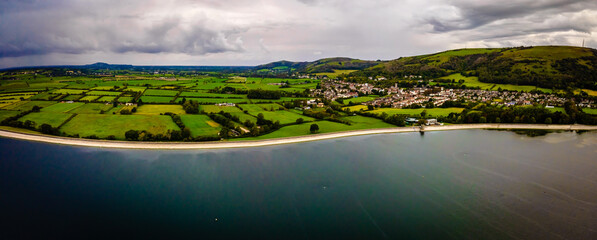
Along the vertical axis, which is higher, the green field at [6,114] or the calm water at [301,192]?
the green field at [6,114]

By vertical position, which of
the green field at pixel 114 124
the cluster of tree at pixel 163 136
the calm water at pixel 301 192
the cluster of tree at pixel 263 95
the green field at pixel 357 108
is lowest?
the calm water at pixel 301 192

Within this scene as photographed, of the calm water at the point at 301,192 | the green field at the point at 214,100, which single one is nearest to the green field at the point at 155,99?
the green field at the point at 214,100

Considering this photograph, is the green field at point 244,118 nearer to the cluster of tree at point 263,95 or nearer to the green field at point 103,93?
the cluster of tree at point 263,95

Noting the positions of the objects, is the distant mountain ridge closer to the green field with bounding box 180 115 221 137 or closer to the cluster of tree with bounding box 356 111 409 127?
the cluster of tree with bounding box 356 111 409 127

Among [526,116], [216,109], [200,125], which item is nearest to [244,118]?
[200,125]

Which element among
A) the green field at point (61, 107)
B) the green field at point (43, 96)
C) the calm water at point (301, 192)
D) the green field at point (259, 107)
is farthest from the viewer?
the green field at point (43, 96)

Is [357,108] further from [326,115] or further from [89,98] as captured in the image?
[89,98]
